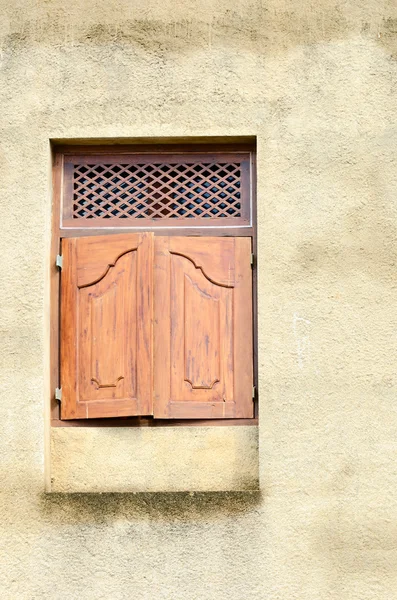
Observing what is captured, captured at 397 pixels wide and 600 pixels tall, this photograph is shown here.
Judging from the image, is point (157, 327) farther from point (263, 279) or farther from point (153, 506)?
point (153, 506)

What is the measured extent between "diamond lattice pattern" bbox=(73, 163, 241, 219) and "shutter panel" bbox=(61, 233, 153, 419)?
0.86 feet

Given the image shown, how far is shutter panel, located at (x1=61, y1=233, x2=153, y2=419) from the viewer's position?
7.79m

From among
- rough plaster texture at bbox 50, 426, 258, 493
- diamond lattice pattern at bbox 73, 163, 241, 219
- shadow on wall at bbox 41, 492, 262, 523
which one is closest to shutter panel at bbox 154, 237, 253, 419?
rough plaster texture at bbox 50, 426, 258, 493

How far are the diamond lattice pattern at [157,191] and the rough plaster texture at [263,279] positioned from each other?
1.06 ft

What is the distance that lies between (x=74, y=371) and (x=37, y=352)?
308 mm

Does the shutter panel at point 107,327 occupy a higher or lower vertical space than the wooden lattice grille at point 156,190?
lower

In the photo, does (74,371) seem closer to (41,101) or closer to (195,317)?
(195,317)

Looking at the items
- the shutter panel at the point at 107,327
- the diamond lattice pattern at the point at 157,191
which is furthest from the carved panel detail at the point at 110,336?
the diamond lattice pattern at the point at 157,191

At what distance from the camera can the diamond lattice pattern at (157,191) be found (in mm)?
8102

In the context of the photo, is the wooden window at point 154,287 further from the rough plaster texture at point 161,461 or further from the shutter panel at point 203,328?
the rough plaster texture at point 161,461

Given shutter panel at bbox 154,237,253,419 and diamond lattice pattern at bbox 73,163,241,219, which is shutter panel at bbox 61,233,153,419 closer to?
shutter panel at bbox 154,237,253,419

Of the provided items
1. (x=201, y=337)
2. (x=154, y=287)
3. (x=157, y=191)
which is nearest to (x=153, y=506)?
(x=201, y=337)

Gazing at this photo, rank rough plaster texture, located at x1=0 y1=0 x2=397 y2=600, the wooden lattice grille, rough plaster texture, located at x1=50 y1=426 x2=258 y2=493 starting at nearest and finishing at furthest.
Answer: rough plaster texture, located at x1=0 y1=0 x2=397 y2=600 < rough plaster texture, located at x1=50 y1=426 x2=258 y2=493 < the wooden lattice grille

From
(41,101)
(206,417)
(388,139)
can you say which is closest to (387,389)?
(206,417)
